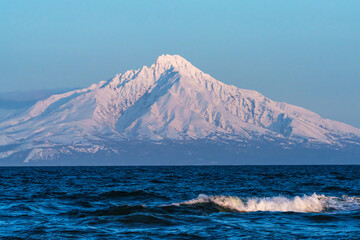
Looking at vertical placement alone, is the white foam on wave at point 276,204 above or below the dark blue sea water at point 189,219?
above

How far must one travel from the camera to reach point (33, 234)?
29391 millimetres

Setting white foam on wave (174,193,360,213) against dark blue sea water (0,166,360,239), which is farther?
white foam on wave (174,193,360,213)

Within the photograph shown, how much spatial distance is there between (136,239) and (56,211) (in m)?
13.5

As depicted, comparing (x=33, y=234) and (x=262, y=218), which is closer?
(x=33, y=234)

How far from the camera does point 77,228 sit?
31141 millimetres

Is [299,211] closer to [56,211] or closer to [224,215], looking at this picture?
[224,215]

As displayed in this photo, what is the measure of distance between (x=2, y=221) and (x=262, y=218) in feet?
50.3

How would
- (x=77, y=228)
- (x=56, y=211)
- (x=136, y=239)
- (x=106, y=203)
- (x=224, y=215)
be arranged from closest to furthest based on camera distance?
(x=136, y=239)
(x=77, y=228)
(x=224, y=215)
(x=56, y=211)
(x=106, y=203)

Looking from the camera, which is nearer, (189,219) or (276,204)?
(189,219)

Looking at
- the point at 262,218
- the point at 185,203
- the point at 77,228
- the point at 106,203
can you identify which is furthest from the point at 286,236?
the point at 106,203

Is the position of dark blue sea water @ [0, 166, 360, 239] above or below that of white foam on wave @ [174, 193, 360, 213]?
below

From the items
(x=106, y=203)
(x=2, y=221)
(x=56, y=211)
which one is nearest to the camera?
(x=2, y=221)

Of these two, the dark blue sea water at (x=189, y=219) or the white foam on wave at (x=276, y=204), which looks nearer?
the dark blue sea water at (x=189, y=219)

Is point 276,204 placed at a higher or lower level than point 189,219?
higher
